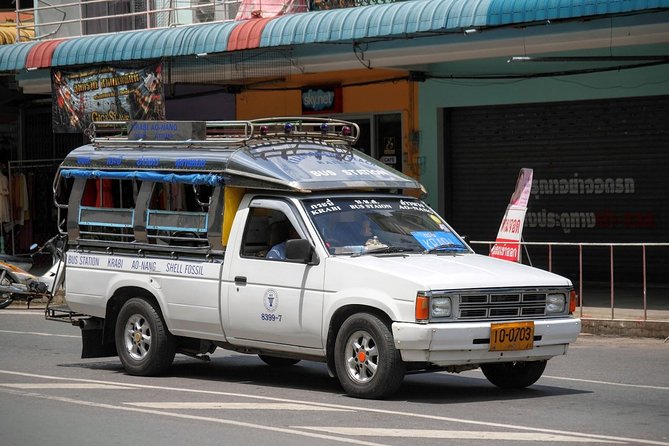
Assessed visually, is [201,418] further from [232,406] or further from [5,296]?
[5,296]

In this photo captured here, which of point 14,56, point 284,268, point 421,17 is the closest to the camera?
point 284,268

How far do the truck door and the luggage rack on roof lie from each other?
29.3 inches

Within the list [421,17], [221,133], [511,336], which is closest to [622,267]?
[421,17]

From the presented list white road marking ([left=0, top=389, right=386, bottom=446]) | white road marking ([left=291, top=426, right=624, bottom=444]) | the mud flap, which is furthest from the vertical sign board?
white road marking ([left=291, top=426, right=624, bottom=444])

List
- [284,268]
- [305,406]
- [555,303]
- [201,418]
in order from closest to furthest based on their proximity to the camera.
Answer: [201,418], [305,406], [555,303], [284,268]

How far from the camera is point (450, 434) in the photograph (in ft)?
28.2

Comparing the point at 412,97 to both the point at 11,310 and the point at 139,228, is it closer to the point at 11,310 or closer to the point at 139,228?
the point at 11,310

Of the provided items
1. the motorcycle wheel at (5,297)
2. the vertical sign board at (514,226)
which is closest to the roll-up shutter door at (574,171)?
the vertical sign board at (514,226)

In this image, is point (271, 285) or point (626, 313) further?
point (626, 313)

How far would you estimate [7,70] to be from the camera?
25.2m

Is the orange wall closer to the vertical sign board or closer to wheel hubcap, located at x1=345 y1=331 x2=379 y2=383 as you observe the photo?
the vertical sign board

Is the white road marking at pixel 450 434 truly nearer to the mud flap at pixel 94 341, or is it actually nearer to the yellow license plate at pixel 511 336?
the yellow license plate at pixel 511 336

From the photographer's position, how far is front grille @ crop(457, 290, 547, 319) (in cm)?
1005

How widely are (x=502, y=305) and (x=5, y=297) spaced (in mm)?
11968
